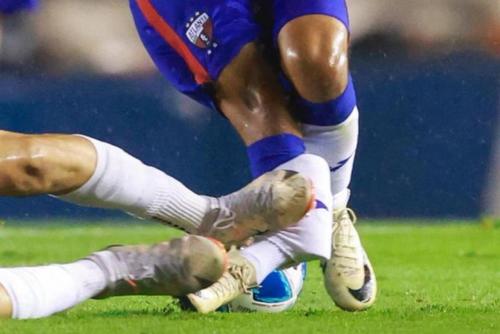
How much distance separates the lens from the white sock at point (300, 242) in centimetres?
409

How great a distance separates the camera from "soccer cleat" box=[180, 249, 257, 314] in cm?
400

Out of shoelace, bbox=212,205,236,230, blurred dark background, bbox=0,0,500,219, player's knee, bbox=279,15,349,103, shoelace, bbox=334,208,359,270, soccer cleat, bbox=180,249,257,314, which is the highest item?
player's knee, bbox=279,15,349,103

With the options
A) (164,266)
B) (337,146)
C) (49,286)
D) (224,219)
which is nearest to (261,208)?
(224,219)

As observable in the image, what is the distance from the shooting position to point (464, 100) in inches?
340

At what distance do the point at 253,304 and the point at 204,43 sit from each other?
2.87ft

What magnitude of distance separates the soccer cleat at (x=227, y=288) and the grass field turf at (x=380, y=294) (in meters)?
0.04

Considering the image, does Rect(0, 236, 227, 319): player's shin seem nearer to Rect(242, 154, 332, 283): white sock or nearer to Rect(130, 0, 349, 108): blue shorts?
Rect(242, 154, 332, 283): white sock

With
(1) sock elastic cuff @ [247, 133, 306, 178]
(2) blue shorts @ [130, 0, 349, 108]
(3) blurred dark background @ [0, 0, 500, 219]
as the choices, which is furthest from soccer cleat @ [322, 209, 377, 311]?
(3) blurred dark background @ [0, 0, 500, 219]

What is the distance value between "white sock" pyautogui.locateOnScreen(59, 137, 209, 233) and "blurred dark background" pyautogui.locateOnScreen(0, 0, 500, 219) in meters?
4.45

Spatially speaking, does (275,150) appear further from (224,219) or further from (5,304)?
(5,304)

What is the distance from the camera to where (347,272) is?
457 cm

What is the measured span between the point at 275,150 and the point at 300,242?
1.27 feet

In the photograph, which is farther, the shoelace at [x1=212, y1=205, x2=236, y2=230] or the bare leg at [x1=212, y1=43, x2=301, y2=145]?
the bare leg at [x1=212, y1=43, x2=301, y2=145]

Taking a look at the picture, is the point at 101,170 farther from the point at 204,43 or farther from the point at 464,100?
the point at 464,100
